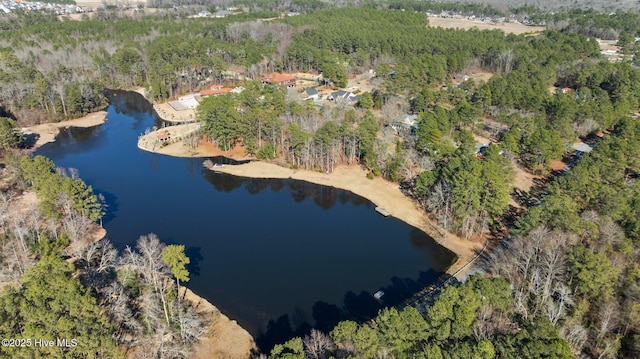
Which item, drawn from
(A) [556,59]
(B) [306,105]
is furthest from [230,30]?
(A) [556,59]

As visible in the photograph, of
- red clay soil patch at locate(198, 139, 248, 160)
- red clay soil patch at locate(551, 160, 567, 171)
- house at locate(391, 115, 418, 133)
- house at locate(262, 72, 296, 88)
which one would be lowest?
red clay soil patch at locate(551, 160, 567, 171)

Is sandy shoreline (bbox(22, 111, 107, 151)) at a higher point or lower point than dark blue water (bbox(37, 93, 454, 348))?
higher

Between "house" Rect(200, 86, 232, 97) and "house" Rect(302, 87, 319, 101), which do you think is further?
"house" Rect(200, 86, 232, 97)

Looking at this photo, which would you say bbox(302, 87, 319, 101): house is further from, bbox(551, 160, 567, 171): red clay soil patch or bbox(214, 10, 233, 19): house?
bbox(214, 10, 233, 19): house

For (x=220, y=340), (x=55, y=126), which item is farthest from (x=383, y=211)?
(x=55, y=126)

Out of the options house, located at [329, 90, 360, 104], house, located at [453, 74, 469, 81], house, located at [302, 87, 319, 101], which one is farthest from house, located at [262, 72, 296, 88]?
house, located at [453, 74, 469, 81]

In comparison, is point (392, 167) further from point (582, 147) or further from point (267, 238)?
point (582, 147)

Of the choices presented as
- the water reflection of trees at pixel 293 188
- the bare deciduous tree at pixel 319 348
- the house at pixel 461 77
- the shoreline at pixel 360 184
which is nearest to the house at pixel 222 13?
the house at pixel 461 77
